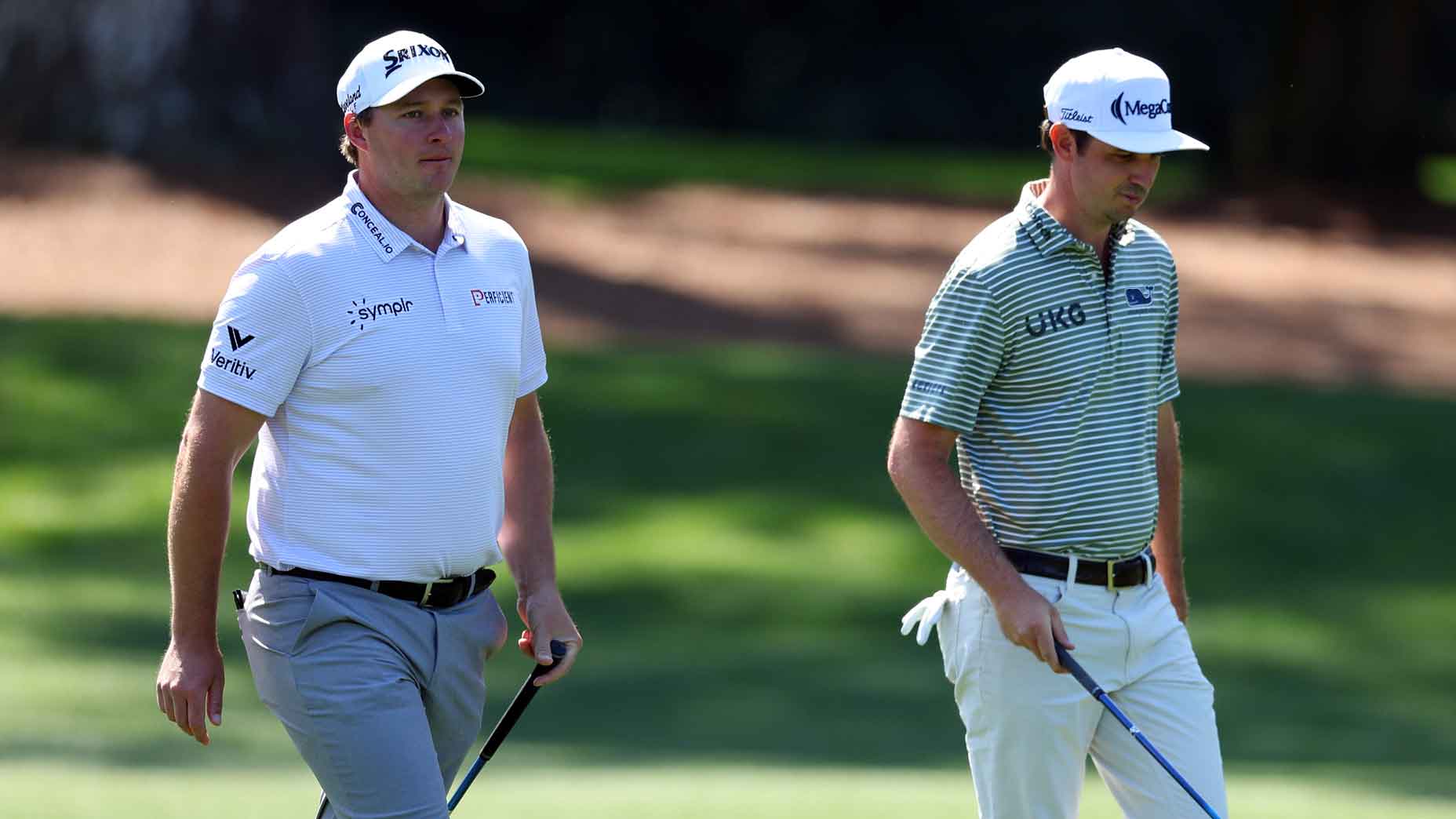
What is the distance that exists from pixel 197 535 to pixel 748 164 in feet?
92.5

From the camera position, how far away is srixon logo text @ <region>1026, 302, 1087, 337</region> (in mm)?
4461

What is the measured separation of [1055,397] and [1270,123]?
67.5ft

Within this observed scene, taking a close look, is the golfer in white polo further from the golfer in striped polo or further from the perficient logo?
the golfer in striped polo

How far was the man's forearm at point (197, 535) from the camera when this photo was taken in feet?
13.6

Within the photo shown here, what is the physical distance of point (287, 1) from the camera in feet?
55.8

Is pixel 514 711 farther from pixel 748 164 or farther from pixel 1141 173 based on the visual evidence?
pixel 748 164

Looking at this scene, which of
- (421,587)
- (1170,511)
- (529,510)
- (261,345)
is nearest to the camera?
(261,345)

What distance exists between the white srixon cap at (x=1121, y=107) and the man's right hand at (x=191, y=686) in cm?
193

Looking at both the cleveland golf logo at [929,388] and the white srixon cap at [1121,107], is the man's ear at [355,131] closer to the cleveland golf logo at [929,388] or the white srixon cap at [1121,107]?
the cleveland golf logo at [929,388]

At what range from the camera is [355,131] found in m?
4.36

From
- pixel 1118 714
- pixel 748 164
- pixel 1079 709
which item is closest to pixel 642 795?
pixel 1079 709

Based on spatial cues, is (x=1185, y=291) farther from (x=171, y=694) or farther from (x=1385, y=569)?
(x=171, y=694)

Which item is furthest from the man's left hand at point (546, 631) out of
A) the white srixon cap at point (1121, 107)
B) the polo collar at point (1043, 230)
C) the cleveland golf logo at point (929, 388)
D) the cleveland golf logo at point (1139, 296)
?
the white srixon cap at point (1121, 107)

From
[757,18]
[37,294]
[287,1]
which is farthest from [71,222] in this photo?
[757,18]
